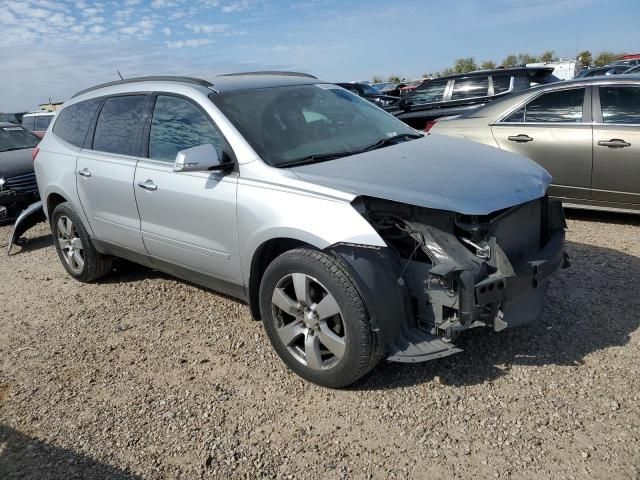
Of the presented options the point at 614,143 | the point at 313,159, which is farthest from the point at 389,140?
the point at 614,143

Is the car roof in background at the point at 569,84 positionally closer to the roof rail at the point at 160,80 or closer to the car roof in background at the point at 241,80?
the car roof in background at the point at 241,80

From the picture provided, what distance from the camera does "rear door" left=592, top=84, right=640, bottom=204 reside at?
5359mm

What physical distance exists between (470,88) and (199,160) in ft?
25.9

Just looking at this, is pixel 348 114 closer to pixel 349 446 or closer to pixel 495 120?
pixel 349 446

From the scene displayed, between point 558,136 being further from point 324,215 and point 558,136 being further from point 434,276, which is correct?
point 324,215

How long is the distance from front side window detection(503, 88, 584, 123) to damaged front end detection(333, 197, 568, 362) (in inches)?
134

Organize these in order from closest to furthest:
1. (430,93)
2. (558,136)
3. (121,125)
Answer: (121,125)
(558,136)
(430,93)

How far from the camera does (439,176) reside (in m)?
3.07

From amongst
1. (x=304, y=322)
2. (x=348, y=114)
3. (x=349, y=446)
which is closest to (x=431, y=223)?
(x=304, y=322)

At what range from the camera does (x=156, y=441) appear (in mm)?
2914

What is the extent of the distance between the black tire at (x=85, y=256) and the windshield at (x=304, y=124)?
2.23 metres

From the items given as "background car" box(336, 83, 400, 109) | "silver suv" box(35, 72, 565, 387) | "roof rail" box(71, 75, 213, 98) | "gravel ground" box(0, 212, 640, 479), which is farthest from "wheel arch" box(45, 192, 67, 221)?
"background car" box(336, 83, 400, 109)

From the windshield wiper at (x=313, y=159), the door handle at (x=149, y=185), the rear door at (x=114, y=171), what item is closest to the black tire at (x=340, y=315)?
the windshield wiper at (x=313, y=159)

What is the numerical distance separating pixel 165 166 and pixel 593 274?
3.59 m
